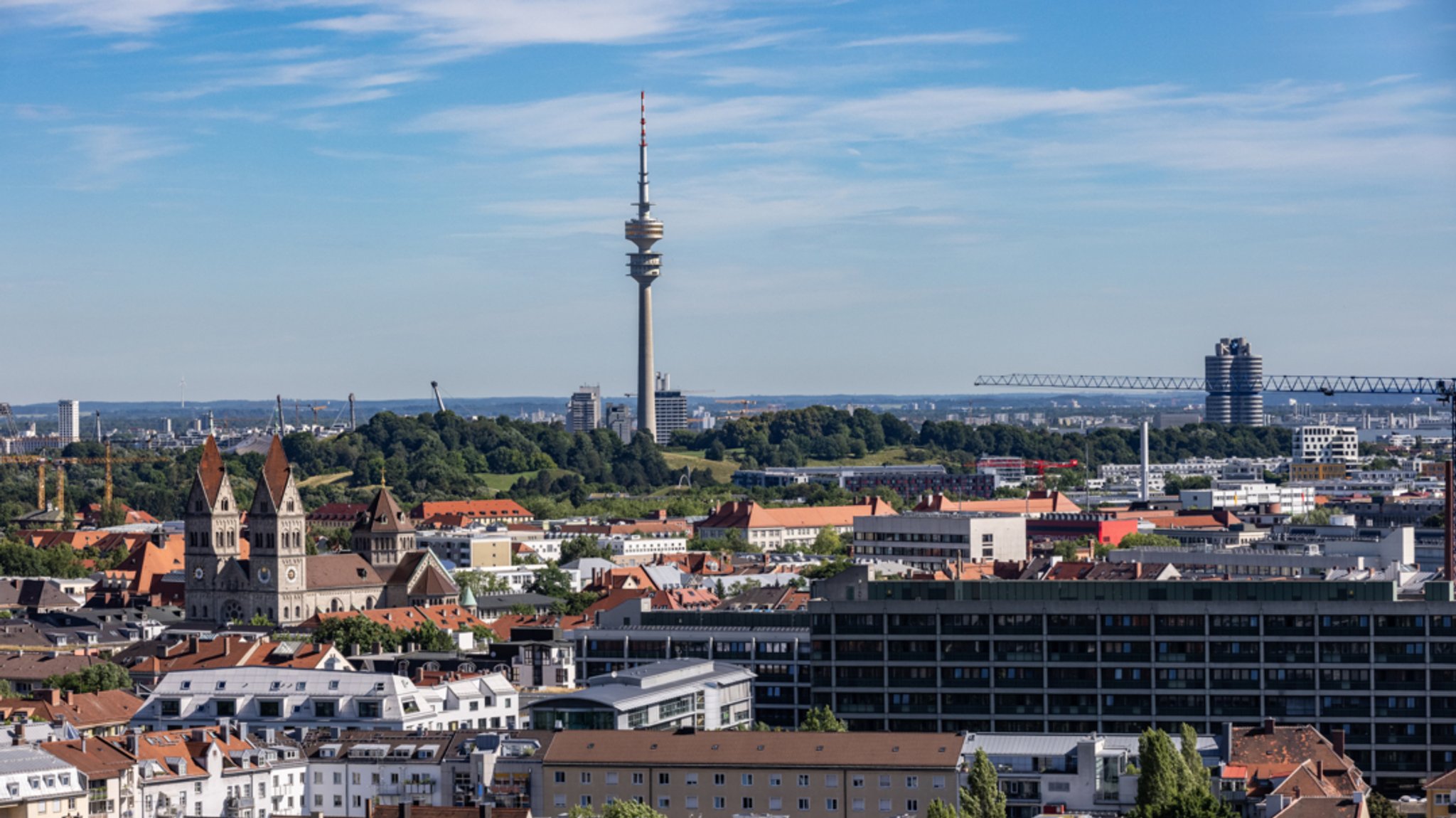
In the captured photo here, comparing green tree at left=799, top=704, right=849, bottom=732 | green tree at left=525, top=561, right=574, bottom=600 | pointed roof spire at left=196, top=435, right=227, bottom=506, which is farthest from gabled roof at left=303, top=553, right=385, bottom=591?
green tree at left=799, top=704, right=849, bottom=732

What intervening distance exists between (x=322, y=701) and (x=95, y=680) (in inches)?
692

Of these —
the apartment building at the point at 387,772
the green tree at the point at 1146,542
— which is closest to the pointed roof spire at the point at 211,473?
the green tree at the point at 1146,542

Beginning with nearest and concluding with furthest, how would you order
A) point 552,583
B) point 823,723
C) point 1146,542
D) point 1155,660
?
1. point 823,723
2. point 1155,660
3. point 552,583
4. point 1146,542

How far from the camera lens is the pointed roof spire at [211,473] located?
15225 centimetres

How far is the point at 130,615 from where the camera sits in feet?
473

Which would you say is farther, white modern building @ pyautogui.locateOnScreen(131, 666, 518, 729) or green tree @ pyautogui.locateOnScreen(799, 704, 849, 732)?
white modern building @ pyautogui.locateOnScreen(131, 666, 518, 729)

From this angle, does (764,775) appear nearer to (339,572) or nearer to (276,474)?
(339,572)

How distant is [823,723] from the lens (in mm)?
82938

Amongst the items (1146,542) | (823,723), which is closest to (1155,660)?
(823,723)

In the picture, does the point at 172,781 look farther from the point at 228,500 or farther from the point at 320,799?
the point at 228,500

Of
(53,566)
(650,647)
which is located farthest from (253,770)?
(53,566)

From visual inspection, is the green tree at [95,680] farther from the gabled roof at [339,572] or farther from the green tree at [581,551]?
the green tree at [581,551]

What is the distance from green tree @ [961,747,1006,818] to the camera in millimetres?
67000

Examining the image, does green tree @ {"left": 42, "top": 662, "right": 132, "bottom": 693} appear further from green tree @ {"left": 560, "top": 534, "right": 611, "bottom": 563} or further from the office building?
green tree @ {"left": 560, "top": 534, "right": 611, "bottom": 563}
